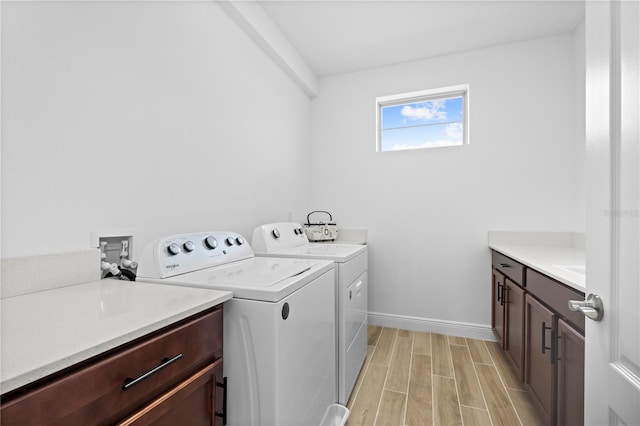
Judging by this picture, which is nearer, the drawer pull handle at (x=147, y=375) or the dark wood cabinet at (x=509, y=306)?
the drawer pull handle at (x=147, y=375)

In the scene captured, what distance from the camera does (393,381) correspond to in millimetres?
1824

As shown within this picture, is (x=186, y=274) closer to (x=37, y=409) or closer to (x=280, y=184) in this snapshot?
(x=37, y=409)

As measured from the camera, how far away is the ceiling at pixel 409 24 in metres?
2.00

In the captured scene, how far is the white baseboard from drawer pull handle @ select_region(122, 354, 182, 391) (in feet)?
7.68

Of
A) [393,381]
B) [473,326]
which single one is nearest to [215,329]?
[393,381]

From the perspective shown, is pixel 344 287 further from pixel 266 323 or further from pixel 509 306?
pixel 509 306

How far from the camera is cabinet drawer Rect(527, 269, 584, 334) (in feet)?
3.27

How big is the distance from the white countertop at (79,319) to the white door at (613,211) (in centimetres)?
98

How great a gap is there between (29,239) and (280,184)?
171 centimetres

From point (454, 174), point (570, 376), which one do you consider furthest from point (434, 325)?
point (570, 376)

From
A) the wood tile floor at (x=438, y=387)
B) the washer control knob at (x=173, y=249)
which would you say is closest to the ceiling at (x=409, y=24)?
the washer control knob at (x=173, y=249)

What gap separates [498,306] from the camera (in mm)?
2182

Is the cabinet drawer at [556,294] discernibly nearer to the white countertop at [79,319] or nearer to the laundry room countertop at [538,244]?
the laundry room countertop at [538,244]

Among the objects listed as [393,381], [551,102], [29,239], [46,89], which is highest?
[551,102]
